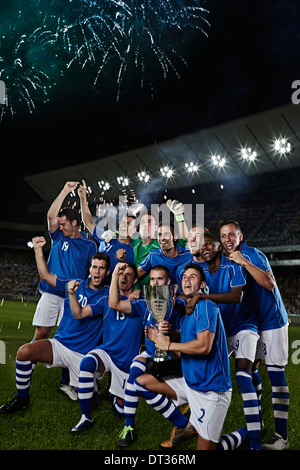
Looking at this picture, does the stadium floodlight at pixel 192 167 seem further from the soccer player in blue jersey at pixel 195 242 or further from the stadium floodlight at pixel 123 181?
the soccer player in blue jersey at pixel 195 242

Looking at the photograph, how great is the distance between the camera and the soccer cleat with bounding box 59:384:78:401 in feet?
15.3

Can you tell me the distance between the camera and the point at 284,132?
21391mm

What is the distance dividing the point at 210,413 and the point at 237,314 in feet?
3.65

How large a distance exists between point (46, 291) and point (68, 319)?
1007 millimetres

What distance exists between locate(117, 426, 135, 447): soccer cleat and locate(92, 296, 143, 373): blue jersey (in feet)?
1.94

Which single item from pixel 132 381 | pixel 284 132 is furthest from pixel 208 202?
pixel 132 381

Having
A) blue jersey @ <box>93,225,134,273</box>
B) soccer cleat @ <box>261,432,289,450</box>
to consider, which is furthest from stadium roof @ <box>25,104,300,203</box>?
soccer cleat @ <box>261,432,289,450</box>

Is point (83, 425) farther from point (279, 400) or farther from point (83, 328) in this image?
point (279, 400)

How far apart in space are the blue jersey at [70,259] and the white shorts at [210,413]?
2598 mm

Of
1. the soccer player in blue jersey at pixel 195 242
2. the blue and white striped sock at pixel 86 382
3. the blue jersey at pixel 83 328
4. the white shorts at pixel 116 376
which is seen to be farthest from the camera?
the blue jersey at pixel 83 328

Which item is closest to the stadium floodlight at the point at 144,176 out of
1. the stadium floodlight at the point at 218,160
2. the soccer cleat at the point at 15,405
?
the stadium floodlight at the point at 218,160

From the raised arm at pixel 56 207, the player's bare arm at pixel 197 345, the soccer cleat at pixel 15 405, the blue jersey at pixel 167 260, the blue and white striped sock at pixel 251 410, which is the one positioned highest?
the raised arm at pixel 56 207

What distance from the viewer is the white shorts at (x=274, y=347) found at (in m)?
3.64
